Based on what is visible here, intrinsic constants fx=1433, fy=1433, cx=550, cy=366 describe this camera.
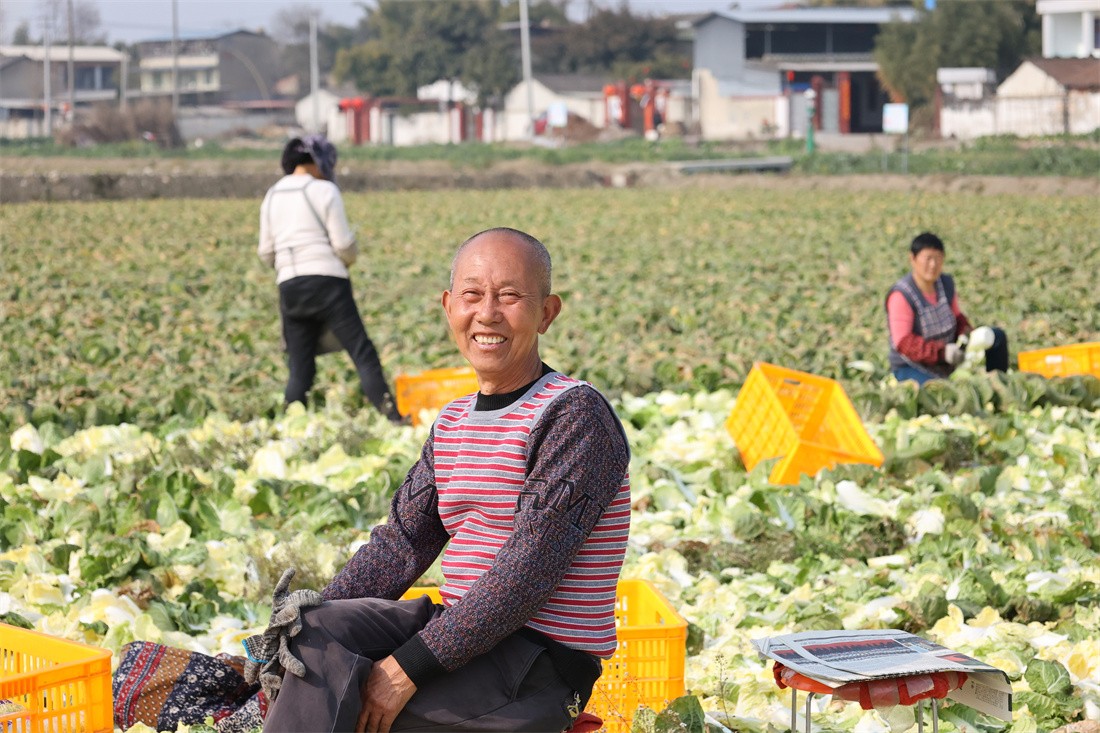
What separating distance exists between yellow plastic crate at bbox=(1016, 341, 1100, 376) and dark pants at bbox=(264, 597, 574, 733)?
208 inches

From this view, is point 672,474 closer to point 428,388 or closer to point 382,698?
point 428,388

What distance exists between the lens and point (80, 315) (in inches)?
431

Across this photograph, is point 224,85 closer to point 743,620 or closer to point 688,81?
point 688,81

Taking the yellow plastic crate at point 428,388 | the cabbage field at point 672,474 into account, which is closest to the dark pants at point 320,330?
the yellow plastic crate at point 428,388

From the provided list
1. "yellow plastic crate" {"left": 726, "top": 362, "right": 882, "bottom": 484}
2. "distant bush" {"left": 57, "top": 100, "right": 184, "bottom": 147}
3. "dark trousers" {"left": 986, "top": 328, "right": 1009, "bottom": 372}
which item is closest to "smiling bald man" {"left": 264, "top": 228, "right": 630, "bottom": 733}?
"yellow plastic crate" {"left": 726, "top": 362, "right": 882, "bottom": 484}

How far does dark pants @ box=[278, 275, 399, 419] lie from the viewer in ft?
23.2

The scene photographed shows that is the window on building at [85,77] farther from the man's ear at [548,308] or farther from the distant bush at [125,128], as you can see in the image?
the man's ear at [548,308]

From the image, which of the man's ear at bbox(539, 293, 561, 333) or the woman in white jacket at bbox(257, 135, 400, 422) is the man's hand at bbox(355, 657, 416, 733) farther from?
the woman in white jacket at bbox(257, 135, 400, 422)

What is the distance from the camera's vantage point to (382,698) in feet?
8.00

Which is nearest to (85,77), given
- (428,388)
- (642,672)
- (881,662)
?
(428,388)

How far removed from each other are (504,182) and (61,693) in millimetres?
32153

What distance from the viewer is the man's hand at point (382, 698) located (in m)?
2.44

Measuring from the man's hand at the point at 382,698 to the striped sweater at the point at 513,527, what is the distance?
0.03m

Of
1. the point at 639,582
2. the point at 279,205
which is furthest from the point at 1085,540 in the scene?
the point at 279,205
